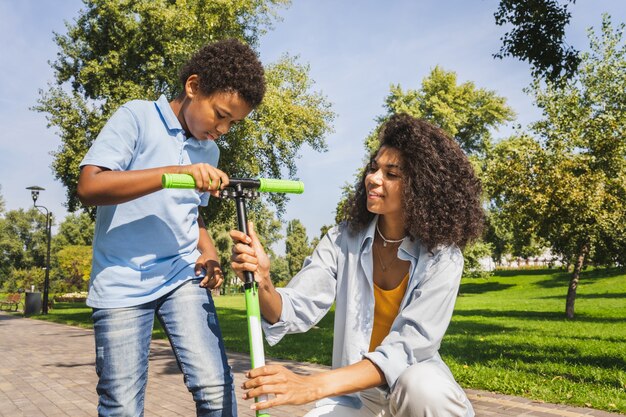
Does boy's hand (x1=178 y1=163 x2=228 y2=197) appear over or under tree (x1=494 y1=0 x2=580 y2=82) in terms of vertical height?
under

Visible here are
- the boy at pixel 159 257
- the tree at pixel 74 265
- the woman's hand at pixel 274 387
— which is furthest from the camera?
the tree at pixel 74 265

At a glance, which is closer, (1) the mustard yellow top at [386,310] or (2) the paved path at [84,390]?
(1) the mustard yellow top at [386,310]

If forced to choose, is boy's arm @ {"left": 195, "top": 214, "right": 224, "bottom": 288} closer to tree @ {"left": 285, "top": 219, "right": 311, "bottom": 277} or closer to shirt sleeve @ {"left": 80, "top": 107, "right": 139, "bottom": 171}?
shirt sleeve @ {"left": 80, "top": 107, "right": 139, "bottom": 171}

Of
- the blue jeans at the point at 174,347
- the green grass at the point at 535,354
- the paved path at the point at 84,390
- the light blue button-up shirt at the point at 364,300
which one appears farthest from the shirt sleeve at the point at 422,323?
the green grass at the point at 535,354

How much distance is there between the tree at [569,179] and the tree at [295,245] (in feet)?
191

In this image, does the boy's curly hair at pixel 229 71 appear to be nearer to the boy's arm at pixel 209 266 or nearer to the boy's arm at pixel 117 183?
the boy's arm at pixel 117 183

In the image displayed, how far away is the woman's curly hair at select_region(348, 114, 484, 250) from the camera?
236cm

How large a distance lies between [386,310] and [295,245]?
243ft

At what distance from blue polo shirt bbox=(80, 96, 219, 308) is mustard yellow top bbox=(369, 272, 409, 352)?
86cm

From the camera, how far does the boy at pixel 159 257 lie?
7.93ft

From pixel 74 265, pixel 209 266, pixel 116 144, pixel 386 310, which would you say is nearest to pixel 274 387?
pixel 386 310

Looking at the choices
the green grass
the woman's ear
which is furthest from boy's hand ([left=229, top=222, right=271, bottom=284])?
the green grass

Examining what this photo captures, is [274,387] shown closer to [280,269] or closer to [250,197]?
[250,197]

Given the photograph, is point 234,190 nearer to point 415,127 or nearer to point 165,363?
point 415,127
